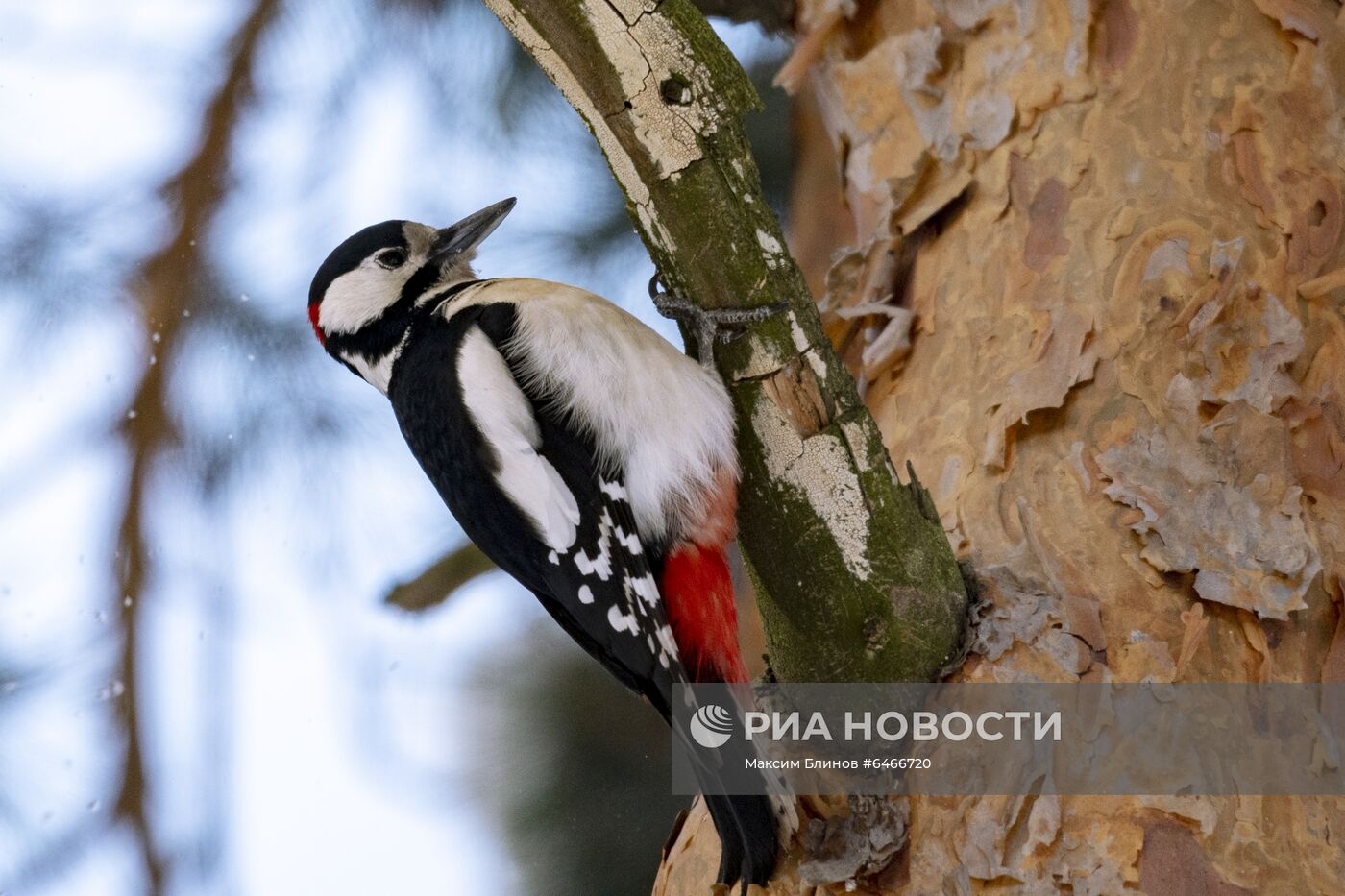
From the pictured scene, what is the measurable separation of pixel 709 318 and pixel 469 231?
0.56 metres

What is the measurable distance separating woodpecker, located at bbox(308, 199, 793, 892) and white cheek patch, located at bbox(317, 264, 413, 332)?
14 centimetres

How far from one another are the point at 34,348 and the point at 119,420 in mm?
149

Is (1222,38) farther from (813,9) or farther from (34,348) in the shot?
(34,348)

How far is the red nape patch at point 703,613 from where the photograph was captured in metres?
1.28

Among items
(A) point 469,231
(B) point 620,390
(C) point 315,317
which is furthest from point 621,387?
(C) point 315,317

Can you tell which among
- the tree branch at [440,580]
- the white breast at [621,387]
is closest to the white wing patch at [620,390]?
the white breast at [621,387]

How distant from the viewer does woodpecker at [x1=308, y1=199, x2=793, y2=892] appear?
1.23 meters

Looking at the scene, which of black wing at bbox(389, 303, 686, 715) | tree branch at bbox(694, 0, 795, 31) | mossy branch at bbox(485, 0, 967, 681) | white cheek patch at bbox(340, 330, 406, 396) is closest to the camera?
mossy branch at bbox(485, 0, 967, 681)

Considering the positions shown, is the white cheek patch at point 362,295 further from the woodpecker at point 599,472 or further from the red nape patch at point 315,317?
the woodpecker at point 599,472

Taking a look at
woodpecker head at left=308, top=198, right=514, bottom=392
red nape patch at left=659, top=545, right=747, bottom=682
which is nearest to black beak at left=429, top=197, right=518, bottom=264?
woodpecker head at left=308, top=198, right=514, bottom=392

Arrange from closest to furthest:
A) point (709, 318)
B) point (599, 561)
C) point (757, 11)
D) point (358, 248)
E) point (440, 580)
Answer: point (709, 318) → point (599, 561) → point (358, 248) → point (440, 580) → point (757, 11)

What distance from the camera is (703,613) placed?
1.30m

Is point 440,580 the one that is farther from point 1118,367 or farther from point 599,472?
point 1118,367

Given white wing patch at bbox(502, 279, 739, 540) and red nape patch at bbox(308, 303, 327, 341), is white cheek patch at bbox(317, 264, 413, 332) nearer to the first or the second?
red nape patch at bbox(308, 303, 327, 341)
